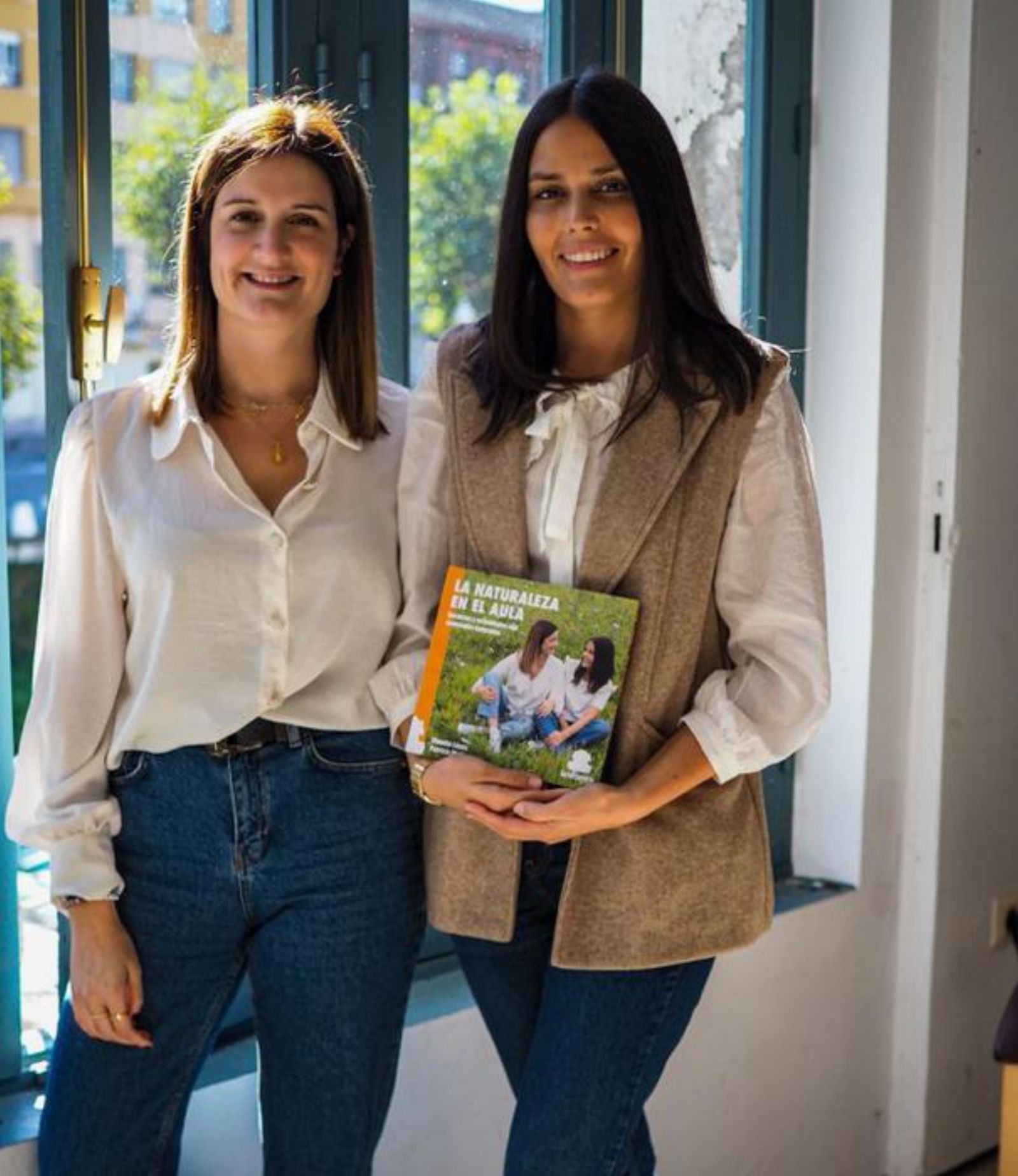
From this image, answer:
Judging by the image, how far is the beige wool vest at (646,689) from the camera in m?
1.75

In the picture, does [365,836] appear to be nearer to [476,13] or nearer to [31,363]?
[31,363]

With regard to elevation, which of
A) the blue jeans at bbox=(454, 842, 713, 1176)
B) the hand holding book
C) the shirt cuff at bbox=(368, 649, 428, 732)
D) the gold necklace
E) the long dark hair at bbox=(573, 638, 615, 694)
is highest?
the gold necklace

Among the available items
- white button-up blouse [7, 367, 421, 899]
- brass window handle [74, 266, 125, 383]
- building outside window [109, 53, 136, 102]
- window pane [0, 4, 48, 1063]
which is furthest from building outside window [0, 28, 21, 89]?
white button-up blouse [7, 367, 421, 899]

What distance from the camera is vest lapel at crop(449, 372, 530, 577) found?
178 centimetres

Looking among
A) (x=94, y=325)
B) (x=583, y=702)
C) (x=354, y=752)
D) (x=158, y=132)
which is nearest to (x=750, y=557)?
(x=583, y=702)

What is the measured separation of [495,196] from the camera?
104 inches

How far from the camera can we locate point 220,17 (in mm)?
2211

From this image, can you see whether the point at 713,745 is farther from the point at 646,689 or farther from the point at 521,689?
the point at 521,689

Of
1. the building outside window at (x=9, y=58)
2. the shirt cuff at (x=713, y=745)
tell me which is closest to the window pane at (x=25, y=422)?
the building outside window at (x=9, y=58)

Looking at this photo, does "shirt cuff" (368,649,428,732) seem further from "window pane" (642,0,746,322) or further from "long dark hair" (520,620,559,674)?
"window pane" (642,0,746,322)

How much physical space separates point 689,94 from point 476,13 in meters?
0.58

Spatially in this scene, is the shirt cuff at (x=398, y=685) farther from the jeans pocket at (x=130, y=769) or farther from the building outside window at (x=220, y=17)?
the building outside window at (x=220, y=17)

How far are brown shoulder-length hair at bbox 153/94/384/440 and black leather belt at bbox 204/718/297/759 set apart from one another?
332 mm

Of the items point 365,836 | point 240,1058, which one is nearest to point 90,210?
point 365,836
